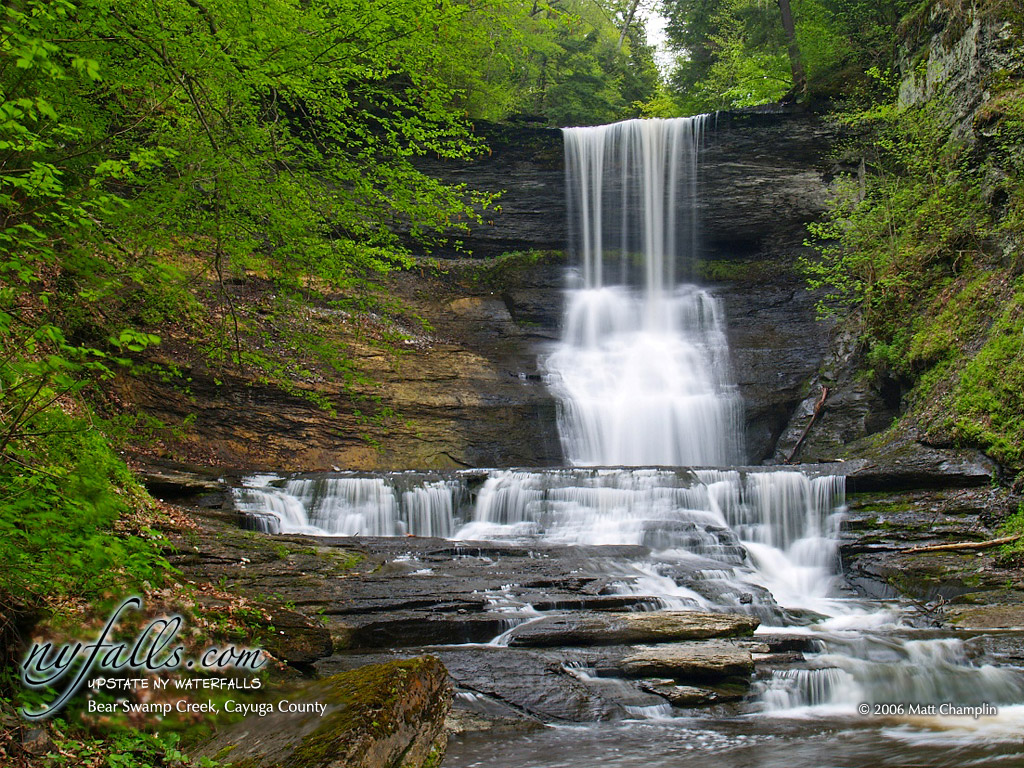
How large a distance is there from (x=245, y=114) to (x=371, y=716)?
5.15 m

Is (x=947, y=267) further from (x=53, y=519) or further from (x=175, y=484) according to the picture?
(x=53, y=519)

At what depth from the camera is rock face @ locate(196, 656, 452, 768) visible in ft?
10.2

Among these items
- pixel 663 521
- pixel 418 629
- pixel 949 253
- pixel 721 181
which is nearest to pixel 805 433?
pixel 949 253

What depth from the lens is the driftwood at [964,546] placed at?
8703mm

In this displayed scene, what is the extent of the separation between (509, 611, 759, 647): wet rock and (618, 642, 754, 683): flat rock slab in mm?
298

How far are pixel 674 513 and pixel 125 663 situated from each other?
864 cm

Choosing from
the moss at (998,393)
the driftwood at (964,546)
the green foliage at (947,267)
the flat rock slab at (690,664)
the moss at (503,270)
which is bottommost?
the flat rock slab at (690,664)

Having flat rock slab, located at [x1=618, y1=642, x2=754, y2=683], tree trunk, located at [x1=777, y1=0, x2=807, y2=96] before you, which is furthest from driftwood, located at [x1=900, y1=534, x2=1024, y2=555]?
tree trunk, located at [x1=777, y1=0, x2=807, y2=96]

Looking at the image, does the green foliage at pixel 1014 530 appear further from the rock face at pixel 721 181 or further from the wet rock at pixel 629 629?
the rock face at pixel 721 181

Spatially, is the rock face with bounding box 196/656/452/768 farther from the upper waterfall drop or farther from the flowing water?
the upper waterfall drop

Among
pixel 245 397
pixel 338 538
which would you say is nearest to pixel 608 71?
pixel 245 397

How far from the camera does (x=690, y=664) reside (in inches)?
231

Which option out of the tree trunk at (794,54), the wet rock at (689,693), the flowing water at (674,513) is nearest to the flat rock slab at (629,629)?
the flowing water at (674,513)

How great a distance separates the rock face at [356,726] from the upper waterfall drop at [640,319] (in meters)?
13.6
